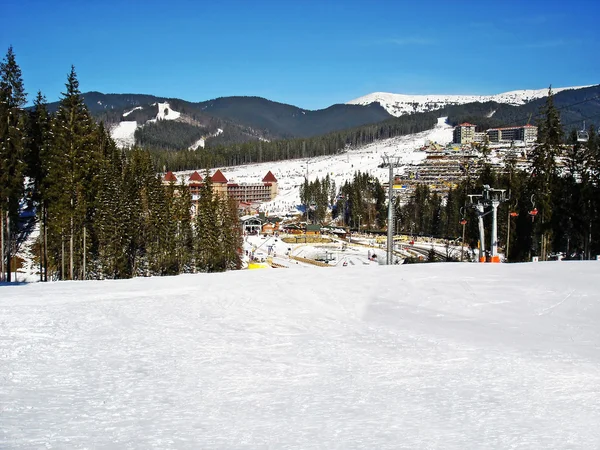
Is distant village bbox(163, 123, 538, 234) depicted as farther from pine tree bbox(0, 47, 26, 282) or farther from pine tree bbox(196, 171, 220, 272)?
pine tree bbox(0, 47, 26, 282)

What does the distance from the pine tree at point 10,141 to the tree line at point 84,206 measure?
5cm

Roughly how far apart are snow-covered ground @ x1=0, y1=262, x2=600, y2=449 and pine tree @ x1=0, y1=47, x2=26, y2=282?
16.2m

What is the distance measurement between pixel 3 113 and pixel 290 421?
28.3 m

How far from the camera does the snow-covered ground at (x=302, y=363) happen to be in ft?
19.3

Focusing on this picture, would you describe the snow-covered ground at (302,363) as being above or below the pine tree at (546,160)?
below

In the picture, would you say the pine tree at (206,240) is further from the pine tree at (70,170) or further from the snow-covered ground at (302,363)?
the snow-covered ground at (302,363)

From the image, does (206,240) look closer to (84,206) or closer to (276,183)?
(84,206)

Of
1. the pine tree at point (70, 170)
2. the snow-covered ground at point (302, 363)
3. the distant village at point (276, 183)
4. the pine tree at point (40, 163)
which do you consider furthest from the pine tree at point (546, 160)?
the distant village at point (276, 183)

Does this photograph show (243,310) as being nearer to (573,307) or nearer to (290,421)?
(290,421)

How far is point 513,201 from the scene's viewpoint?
159 feet

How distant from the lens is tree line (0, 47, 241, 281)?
1118 inches

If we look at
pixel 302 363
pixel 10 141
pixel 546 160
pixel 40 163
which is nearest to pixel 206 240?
pixel 40 163

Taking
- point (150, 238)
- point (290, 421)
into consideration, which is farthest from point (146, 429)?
point (150, 238)

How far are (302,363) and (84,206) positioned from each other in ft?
78.4
